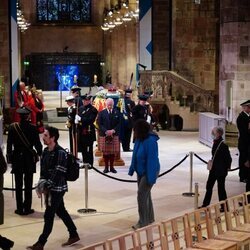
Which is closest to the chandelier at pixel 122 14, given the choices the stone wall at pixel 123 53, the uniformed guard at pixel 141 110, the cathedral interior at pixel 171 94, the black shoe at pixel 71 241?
the cathedral interior at pixel 171 94

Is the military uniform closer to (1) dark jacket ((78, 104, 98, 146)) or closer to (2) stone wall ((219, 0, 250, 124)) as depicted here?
(1) dark jacket ((78, 104, 98, 146))

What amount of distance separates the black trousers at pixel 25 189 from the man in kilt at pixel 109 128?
393cm

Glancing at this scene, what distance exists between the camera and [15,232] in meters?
10.2

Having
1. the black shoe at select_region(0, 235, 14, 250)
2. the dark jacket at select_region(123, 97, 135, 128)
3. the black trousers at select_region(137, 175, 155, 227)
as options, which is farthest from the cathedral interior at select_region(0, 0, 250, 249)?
the dark jacket at select_region(123, 97, 135, 128)

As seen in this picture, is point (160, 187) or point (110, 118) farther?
point (110, 118)

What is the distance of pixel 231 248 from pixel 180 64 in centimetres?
2022

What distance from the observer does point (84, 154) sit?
15602 millimetres

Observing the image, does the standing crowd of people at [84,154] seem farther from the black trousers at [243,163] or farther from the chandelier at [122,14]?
the chandelier at [122,14]

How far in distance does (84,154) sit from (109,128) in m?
0.96

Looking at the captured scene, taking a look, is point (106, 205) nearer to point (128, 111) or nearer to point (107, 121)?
point (107, 121)

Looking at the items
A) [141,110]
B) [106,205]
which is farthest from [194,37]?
[106,205]

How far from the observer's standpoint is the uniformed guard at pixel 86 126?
15.3 m

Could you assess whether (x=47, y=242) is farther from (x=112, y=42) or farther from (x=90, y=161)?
(x=112, y=42)

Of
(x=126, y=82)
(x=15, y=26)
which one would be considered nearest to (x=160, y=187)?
(x=15, y=26)
